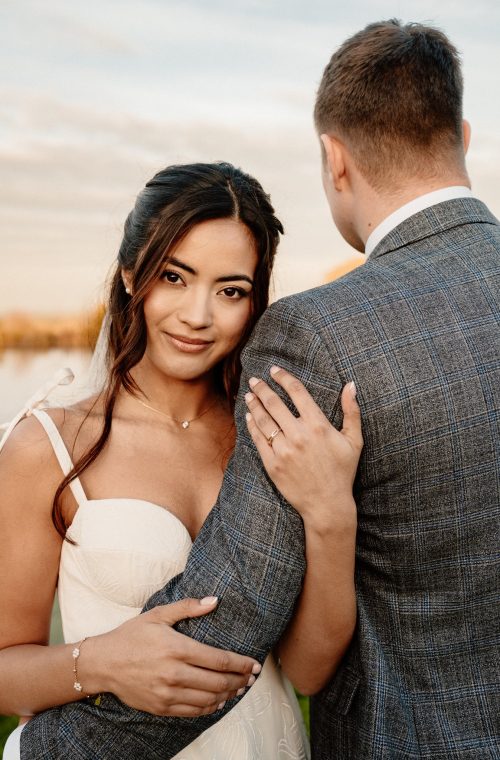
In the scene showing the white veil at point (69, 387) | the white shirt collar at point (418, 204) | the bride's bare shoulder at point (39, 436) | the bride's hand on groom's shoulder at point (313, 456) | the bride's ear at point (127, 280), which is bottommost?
the bride's hand on groom's shoulder at point (313, 456)

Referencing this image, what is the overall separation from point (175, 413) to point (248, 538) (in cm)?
109

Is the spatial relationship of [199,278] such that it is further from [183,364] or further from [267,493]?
[267,493]

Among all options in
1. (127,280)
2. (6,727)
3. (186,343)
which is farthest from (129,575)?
(6,727)

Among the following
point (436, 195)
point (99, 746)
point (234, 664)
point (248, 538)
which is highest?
point (436, 195)

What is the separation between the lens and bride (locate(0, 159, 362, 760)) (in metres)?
1.82

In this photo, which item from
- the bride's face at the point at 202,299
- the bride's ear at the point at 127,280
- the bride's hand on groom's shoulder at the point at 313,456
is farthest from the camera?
the bride's ear at the point at 127,280

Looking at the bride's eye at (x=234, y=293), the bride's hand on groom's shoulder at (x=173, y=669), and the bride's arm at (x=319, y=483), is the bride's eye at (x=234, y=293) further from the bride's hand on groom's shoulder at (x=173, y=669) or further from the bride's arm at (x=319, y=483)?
the bride's hand on groom's shoulder at (x=173, y=669)

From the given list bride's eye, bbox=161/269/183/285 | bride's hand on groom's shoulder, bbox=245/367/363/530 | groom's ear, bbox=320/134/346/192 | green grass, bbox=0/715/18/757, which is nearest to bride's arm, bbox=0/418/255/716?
bride's hand on groom's shoulder, bbox=245/367/363/530

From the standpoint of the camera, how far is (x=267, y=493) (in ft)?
5.79

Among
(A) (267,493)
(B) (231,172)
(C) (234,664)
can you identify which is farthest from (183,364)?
(C) (234,664)

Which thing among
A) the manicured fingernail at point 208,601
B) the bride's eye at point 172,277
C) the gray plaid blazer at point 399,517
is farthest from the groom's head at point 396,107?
the manicured fingernail at point 208,601

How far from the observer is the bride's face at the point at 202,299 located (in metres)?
2.48

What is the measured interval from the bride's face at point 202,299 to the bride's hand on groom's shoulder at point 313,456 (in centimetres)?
80

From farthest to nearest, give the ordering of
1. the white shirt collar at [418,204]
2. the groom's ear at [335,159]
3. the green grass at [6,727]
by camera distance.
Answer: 1. the green grass at [6,727]
2. the groom's ear at [335,159]
3. the white shirt collar at [418,204]
